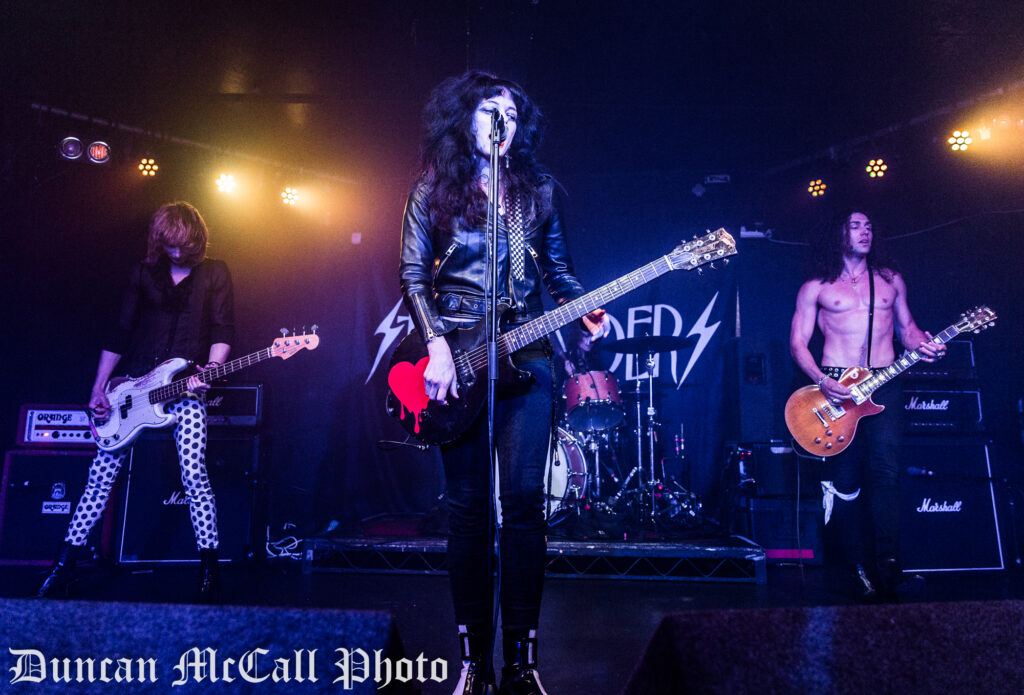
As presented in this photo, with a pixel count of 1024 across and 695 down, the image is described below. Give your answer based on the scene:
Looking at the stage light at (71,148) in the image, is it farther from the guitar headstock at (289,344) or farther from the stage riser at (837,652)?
the stage riser at (837,652)

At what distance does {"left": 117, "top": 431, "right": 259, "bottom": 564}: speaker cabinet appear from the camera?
5.29m

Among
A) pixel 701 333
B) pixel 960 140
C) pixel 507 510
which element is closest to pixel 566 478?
pixel 701 333

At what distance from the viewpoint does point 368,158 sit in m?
7.32

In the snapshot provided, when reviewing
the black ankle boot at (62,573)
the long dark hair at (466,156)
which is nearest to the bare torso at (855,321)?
the long dark hair at (466,156)

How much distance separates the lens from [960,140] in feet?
19.3

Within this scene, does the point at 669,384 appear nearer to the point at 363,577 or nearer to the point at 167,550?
the point at 363,577

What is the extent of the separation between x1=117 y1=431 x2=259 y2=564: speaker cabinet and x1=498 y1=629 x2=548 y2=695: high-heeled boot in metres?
3.84

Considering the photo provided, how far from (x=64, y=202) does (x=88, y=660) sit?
6232 mm

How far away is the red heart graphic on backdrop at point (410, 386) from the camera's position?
2.52 meters

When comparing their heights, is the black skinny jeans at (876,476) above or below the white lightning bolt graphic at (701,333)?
below

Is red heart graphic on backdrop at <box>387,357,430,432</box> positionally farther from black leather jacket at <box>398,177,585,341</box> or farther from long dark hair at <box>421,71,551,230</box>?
long dark hair at <box>421,71,551,230</box>

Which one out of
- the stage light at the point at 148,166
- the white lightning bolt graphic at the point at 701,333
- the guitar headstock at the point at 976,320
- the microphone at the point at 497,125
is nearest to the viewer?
the microphone at the point at 497,125

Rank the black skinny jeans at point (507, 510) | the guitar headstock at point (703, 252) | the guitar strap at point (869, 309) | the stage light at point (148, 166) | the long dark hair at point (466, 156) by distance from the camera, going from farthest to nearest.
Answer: the stage light at point (148, 166) < the guitar strap at point (869, 309) < the guitar headstock at point (703, 252) < the long dark hair at point (466, 156) < the black skinny jeans at point (507, 510)

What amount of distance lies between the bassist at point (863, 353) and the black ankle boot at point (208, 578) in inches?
172
